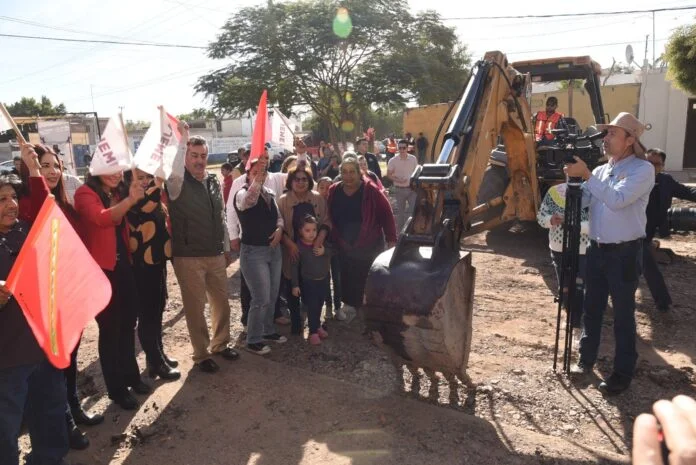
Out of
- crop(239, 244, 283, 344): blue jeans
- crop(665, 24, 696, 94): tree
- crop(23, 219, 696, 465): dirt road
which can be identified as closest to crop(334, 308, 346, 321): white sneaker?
crop(23, 219, 696, 465): dirt road

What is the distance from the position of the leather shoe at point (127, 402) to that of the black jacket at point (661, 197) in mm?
4859

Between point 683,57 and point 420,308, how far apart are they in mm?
12378

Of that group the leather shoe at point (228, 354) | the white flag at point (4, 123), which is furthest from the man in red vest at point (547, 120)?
the white flag at point (4, 123)

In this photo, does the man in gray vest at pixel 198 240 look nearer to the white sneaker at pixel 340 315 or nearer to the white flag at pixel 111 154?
the white flag at pixel 111 154

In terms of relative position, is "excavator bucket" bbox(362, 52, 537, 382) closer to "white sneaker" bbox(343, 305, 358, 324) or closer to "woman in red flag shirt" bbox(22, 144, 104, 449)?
"woman in red flag shirt" bbox(22, 144, 104, 449)

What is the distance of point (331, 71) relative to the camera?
1922cm

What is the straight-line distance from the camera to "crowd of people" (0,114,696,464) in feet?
9.63

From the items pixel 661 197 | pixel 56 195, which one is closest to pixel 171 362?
pixel 56 195

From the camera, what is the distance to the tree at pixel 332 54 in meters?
18.1

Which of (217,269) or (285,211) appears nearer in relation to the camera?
(217,269)

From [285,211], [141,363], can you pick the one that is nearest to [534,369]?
[285,211]

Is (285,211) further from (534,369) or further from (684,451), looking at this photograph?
(684,451)

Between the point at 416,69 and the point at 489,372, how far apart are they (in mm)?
16031

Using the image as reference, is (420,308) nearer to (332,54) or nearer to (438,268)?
(438,268)
